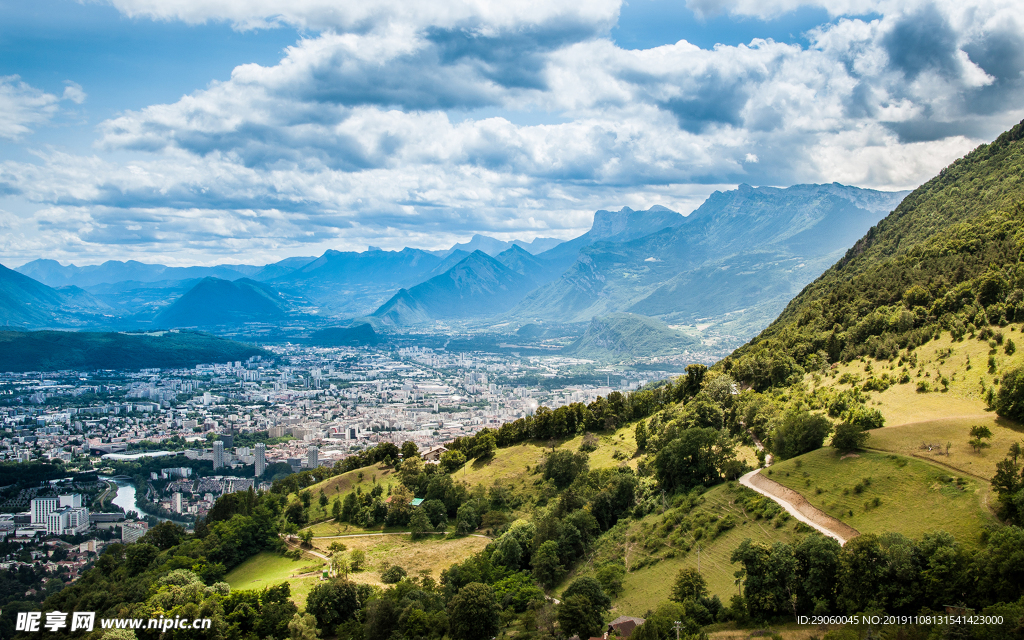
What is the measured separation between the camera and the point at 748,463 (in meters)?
46.0

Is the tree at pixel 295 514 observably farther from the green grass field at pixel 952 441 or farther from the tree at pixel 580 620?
the green grass field at pixel 952 441

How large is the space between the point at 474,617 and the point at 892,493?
24527 mm

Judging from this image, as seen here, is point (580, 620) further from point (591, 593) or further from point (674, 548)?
point (674, 548)

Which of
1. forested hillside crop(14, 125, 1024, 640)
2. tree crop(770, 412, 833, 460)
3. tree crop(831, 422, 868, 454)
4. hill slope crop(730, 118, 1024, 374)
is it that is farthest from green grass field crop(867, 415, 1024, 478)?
hill slope crop(730, 118, 1024, 374)

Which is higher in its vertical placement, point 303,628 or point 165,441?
point 303,628

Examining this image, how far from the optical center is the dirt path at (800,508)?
1266 inches

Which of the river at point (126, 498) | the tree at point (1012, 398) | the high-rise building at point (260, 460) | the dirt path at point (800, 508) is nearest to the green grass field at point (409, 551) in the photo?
the dirt path at point (800, 508)

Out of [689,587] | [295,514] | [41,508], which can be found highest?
[689,587]

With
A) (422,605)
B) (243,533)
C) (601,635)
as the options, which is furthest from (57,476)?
(601,635)

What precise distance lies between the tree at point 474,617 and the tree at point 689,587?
10.8 metres

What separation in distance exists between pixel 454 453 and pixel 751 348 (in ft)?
133

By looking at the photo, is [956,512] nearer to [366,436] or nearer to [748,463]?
[748,463]

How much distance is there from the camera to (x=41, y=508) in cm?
9094

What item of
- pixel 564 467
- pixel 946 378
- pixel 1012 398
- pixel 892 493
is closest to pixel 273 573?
pixel 564 467
